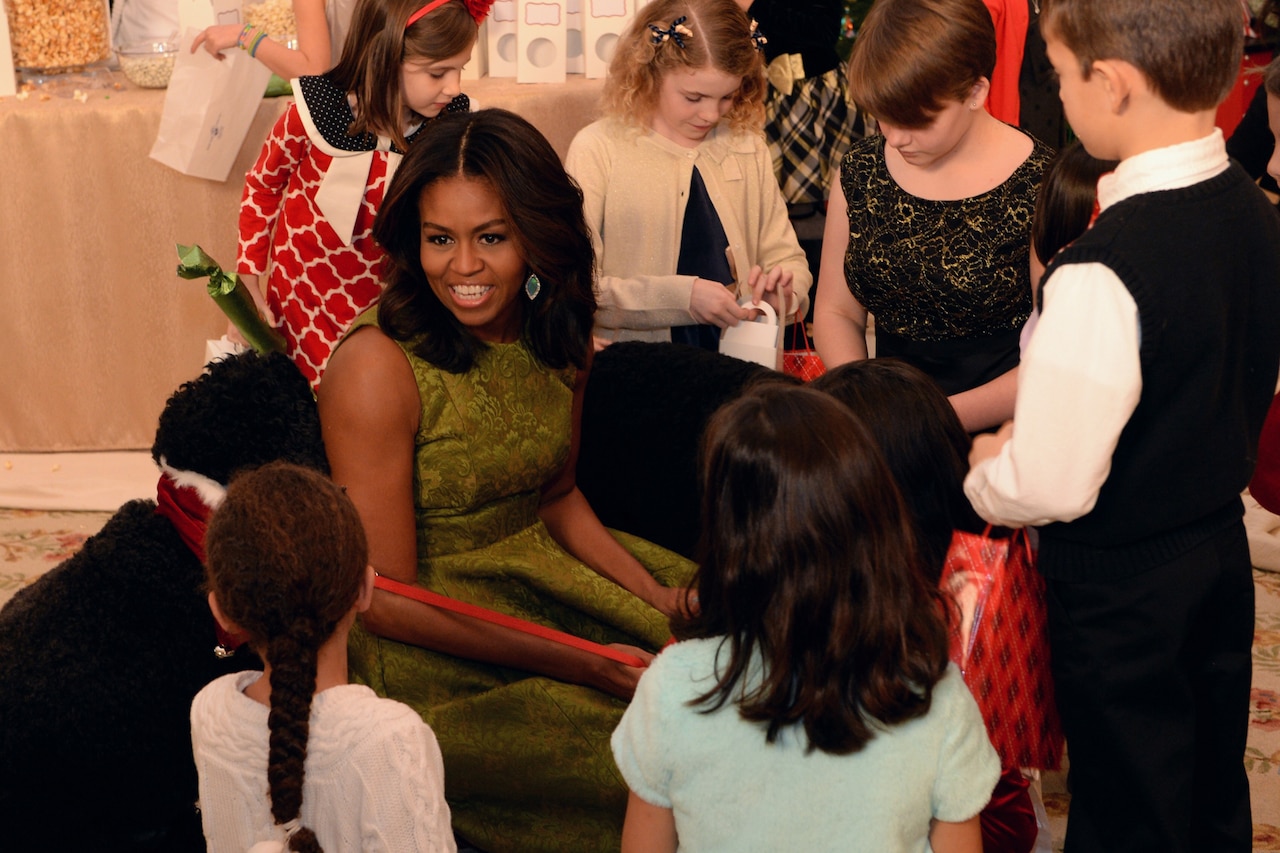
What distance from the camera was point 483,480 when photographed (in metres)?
1.95

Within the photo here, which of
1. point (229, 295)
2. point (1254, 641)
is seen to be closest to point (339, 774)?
point (229, 295)

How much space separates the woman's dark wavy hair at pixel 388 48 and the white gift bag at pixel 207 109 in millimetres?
750

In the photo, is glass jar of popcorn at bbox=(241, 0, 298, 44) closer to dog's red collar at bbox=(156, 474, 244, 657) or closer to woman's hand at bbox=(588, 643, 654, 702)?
dog's red collar at bbox=(156, 474, 244, 657)

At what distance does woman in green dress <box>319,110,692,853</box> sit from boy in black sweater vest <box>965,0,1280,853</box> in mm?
613

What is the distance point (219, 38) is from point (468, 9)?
0.84 metres

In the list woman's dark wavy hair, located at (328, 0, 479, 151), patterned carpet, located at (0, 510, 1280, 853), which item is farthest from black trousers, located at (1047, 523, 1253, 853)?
woman's dark wavy hair, located at (328, 0, 479, 151)

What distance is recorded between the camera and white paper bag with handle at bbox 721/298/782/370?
2479 millimetres

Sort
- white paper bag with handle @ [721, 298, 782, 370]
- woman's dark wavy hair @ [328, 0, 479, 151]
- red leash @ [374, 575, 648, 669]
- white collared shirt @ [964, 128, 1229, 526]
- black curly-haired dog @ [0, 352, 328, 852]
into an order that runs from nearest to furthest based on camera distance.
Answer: white collared shirt @ [964, 128, 1229, 526], black curly-haired dog @ [0, 352, 328, 852], red leash @ [374, 575, 648, 669], white paper bag with handle @ [721, 298, 782, 370], woman's dark wavy hair @ [328, 0, 479, 151]

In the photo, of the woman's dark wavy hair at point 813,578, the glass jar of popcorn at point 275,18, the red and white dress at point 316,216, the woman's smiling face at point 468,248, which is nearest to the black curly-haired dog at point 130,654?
the woman's smiling face at point 468,248

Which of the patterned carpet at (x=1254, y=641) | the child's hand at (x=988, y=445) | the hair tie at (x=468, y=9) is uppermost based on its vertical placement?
the hair tie at (x=468, y=9)

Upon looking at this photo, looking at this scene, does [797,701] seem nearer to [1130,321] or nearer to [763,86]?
[1130,321]

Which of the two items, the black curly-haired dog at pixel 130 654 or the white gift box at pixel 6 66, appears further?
the white gift box at pixel 6 66

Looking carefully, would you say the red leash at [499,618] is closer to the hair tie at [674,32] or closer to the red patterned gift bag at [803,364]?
the red patterned gift bag at [803,364]

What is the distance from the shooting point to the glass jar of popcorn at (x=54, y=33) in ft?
Result: 12.0
